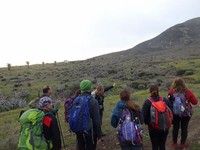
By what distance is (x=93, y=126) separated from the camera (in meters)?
11.8

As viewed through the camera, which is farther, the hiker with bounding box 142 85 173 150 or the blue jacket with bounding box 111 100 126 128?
the hiker with bounding box 142 85 173 150

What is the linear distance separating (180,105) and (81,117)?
3.49 meters

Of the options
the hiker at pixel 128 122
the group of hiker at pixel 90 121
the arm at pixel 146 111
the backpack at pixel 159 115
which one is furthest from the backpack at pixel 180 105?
the hiker at pixel 128 122

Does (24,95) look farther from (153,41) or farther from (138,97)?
(153,41)

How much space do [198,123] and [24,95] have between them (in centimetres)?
2010

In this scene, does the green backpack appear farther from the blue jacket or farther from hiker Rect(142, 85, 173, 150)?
hiker Rect(142, 85, 173, 150)

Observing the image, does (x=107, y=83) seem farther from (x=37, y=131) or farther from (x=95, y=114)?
(x=37, y=131)

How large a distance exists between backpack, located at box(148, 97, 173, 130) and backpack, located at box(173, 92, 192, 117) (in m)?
1.63

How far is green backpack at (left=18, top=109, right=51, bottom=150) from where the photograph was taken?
1012 cm

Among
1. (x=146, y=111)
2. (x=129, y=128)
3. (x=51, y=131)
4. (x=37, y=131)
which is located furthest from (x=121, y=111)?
(x=37, y=131)

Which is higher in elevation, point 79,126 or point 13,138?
point 79,126

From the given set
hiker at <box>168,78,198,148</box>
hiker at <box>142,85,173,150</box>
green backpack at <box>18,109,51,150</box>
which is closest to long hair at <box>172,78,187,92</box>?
hiker at <box>168,78,198,148</box>

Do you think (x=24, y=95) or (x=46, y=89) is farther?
(x=24, y=95)

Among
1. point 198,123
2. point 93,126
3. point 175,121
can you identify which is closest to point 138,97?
point 198,123
